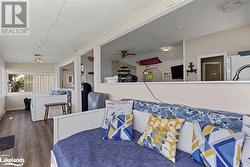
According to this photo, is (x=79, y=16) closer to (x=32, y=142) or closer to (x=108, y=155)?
(x=108, y=155)

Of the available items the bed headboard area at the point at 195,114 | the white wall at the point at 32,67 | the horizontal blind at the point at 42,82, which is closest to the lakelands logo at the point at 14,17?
the bed headboard area at the point at 195,114

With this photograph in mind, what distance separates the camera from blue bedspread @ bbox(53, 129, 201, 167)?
4.22 feet

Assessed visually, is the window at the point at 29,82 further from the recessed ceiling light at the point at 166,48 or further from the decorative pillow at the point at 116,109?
the decorative pillow at the point at 116,109

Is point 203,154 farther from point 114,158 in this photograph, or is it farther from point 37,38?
point 37,38

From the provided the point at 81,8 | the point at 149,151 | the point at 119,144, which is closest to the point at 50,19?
the point at 81,8

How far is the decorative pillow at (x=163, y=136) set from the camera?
1425 millimetres

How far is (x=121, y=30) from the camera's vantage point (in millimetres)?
2658

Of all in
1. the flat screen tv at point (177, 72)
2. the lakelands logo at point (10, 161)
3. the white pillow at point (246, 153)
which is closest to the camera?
the white pillow at point (246, 153)

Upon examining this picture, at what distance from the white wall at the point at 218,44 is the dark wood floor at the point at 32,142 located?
2.93 m

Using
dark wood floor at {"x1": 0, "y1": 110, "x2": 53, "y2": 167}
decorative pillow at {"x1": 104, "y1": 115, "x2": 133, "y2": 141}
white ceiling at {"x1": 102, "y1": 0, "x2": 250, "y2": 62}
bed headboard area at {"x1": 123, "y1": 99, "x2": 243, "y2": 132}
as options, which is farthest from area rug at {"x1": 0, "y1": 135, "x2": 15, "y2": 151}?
white ceiling at {"x1": 102, "y1": 0, "x2": 250, "y2": 62}

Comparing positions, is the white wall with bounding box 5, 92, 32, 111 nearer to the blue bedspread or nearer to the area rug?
the area rug

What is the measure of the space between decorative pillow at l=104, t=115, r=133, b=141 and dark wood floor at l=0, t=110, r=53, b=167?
3.44ft

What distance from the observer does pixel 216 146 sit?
1182 millimetres

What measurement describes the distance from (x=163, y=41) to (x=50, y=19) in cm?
240
